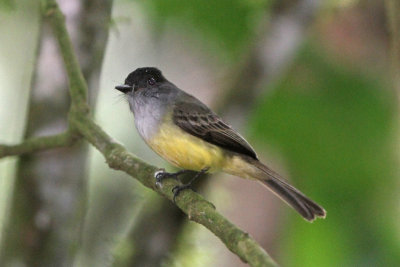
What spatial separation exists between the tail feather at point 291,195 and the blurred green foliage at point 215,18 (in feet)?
4.58

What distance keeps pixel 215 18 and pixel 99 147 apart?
1.66 metres

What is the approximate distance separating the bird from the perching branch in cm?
26

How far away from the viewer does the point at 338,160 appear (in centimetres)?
434

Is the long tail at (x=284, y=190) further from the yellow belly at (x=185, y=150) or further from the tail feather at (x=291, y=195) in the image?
the yellow belly at (x=185, y=150)

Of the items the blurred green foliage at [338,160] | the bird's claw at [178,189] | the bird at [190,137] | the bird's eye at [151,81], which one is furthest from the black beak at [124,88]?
the blurred green foliage at [338,160]

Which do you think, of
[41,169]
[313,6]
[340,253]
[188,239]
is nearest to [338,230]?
[340,253]

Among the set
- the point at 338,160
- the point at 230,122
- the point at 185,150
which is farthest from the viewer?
the point at 338,160

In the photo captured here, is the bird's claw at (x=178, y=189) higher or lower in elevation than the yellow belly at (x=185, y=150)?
higher

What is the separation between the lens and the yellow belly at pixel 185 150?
10.4 feet

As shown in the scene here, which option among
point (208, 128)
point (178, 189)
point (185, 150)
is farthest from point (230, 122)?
point (178, 189)

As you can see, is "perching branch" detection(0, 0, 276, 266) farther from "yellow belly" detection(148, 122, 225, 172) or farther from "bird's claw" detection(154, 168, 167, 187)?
"yellow belly" detection(148, 122, 225, 172)

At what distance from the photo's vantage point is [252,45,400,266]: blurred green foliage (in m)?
4.09

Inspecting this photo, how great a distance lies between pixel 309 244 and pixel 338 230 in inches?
7.4

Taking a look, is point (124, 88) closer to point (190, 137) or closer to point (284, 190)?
point (190, 137)
